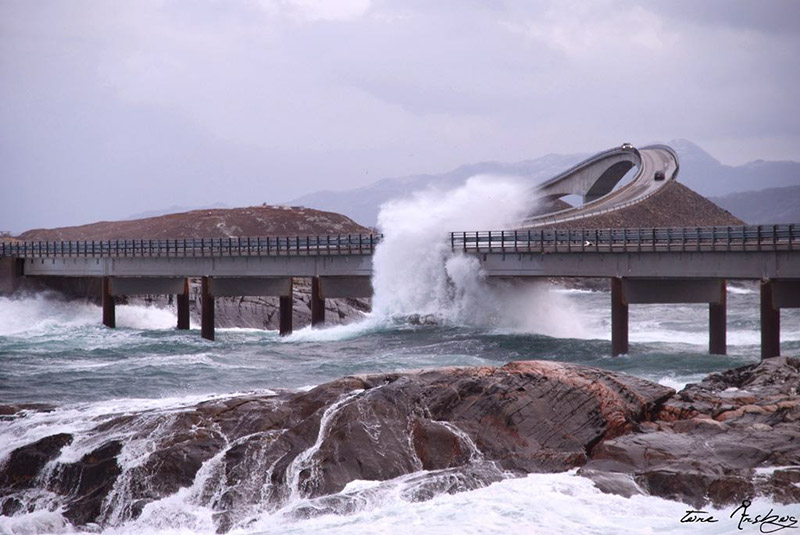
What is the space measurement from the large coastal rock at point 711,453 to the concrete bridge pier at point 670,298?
2245cm

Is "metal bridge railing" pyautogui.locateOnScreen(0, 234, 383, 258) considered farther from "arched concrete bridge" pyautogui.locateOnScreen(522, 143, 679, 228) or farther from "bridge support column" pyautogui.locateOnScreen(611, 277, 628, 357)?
"arched concrete bridge" pyautogui.locateOnScreen(522, 143, 679, 228)

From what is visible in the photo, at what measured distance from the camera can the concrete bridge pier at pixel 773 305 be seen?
129 ft

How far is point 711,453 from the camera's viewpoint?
692 inches

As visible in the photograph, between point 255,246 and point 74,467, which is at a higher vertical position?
point 255,246

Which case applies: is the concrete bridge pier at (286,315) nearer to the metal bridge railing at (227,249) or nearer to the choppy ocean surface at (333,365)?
the choppy ocean surface at (333,365)

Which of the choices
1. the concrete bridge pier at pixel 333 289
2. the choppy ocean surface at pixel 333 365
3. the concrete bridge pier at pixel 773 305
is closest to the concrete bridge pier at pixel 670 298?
the choppy ocean surface at pixel 333 365

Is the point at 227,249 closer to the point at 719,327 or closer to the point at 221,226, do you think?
the point at 719,327

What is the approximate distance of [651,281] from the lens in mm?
45688

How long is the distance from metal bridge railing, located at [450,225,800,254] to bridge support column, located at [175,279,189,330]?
816 inches

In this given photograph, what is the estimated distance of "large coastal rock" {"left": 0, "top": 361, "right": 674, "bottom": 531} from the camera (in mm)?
17156

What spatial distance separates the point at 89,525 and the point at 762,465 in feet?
40.8

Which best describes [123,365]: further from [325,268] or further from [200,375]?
[325,268]

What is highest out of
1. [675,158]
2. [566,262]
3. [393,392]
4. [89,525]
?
[675,158]

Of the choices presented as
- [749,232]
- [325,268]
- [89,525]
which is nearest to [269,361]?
[325,268]
